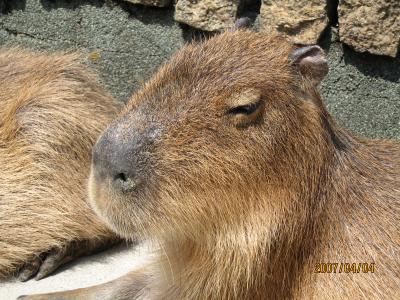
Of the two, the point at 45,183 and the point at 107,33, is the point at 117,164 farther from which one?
the point at 107,33

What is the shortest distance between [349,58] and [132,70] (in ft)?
4.08

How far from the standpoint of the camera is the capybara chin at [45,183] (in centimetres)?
324

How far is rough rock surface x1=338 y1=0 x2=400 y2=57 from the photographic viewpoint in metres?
3.35

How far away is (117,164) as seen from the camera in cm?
211

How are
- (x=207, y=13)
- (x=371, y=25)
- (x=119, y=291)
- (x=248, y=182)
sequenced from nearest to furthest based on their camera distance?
1. (x=248, y=182)
2. (x=119, y=291)
3. (x=371, y=25)
4. (x=207, y=13)

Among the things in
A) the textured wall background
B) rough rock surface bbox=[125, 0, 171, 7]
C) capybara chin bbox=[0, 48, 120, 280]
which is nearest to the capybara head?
capybara chin bbox=[0, 48, 120, 280]

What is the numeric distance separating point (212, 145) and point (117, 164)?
0.30 m

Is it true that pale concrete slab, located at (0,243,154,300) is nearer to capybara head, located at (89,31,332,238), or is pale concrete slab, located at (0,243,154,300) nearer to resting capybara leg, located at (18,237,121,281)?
resting capybara leg, located at (18,237,121,281)

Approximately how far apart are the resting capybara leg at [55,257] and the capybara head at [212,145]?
1.11 m

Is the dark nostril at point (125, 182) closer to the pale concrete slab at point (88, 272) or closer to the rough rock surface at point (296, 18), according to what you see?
the pale concrete slab at point (88, 272)

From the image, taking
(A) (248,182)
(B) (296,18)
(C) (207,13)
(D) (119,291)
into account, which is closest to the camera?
(A) (248,182)

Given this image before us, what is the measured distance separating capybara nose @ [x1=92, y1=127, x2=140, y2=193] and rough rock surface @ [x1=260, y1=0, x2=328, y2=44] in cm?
161

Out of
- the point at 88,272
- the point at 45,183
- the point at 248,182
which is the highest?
the point at 248,182

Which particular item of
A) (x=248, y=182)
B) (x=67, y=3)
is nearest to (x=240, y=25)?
(x=248, y=182)
